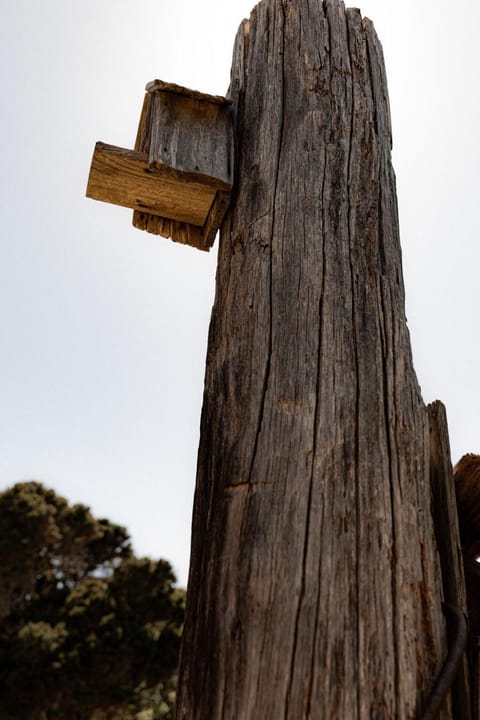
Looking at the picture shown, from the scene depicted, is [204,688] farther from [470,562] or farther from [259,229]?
[259,229]

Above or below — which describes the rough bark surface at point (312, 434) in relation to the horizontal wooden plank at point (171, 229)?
below

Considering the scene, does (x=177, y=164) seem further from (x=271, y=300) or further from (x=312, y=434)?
(x=312, y=434)

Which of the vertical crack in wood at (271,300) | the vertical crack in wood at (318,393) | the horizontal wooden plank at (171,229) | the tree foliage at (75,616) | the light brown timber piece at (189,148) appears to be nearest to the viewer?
the vertical crack in wood at (318,393)

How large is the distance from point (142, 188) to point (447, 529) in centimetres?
125

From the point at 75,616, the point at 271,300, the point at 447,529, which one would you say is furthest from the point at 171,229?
the point at 75,616

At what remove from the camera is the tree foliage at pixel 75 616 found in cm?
1395

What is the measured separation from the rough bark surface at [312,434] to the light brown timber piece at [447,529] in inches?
1.8

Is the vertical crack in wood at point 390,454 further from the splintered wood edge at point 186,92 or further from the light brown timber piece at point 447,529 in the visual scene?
the splintered wood edge at point 186,92

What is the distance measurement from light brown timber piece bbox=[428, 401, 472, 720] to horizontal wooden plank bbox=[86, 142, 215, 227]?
35.1 inches

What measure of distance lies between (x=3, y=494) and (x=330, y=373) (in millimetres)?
17727

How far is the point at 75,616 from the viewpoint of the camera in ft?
50.0

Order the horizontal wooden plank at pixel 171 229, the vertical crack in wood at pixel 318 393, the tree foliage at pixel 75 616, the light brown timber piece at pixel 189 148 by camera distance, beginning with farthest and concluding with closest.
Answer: the tree foliage at pixel 75 616 → the horizontal wooden plank at pixel 171 229 → the light brown timber piece at pixel 189 148 → the vertical crack in wood at pixel 318 393

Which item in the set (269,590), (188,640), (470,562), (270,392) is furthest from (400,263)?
(188,640)

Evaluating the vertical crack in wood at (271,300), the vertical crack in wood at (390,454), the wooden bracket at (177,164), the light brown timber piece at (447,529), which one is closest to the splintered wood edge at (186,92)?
the wooden bracket at (177,164)
